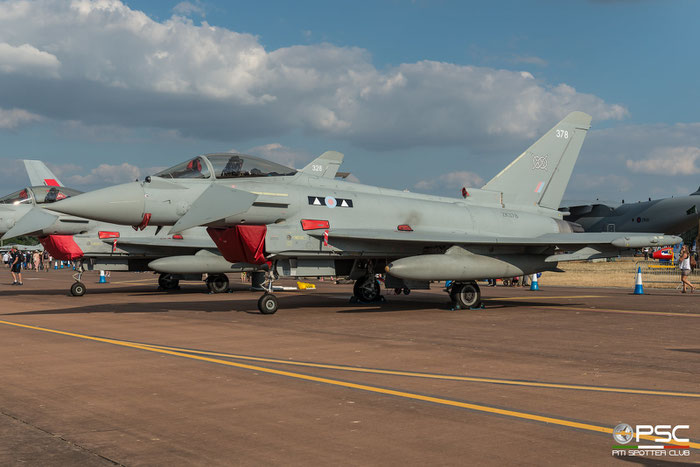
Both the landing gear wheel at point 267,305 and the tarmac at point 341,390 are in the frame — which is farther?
the landing gear wheel at point 267,305

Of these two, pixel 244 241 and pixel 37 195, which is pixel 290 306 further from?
pixel 37 195

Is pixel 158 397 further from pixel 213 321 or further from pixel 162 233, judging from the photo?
pixel 162 233

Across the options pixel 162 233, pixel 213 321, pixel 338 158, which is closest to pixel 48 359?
pixel 213 321

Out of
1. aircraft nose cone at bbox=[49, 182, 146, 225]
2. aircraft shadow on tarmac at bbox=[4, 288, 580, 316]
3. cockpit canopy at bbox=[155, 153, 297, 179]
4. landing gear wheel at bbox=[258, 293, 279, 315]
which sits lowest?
aircraft shadow on tarmac at bbox=[4, 288, 580, 316]

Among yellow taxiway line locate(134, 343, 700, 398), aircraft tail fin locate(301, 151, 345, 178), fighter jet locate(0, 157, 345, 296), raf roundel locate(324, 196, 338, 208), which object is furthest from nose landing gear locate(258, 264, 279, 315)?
aircraft tail fin locate(301, 151, 345, 178)

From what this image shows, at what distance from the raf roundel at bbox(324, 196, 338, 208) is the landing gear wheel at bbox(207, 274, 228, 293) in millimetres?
10296

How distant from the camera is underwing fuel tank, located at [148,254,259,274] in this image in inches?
805

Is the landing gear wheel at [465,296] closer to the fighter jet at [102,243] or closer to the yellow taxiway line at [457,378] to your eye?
the fighter jet at [102,243]

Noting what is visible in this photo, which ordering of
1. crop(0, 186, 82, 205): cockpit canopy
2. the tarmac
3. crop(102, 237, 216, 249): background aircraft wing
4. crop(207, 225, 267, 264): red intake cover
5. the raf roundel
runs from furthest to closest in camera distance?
crop(102, 237, 216, 249): background aircraft wing, crop(0, 186, 82, 205): cockpit canopy, the raf roundel, crop(207, 225, 267, 264): red intake cover, the tarmac

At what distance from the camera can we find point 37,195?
69.2ft

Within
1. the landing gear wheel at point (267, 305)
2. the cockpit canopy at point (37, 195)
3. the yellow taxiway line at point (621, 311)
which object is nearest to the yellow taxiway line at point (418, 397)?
the landing gear wheel at point (267, 305)

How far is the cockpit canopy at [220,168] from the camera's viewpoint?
14.0 meters

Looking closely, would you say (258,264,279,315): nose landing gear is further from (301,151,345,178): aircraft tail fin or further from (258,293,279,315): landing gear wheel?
(301,151,345,178): aircraft tail fin

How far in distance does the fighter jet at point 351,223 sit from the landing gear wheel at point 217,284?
7820 millimetres
